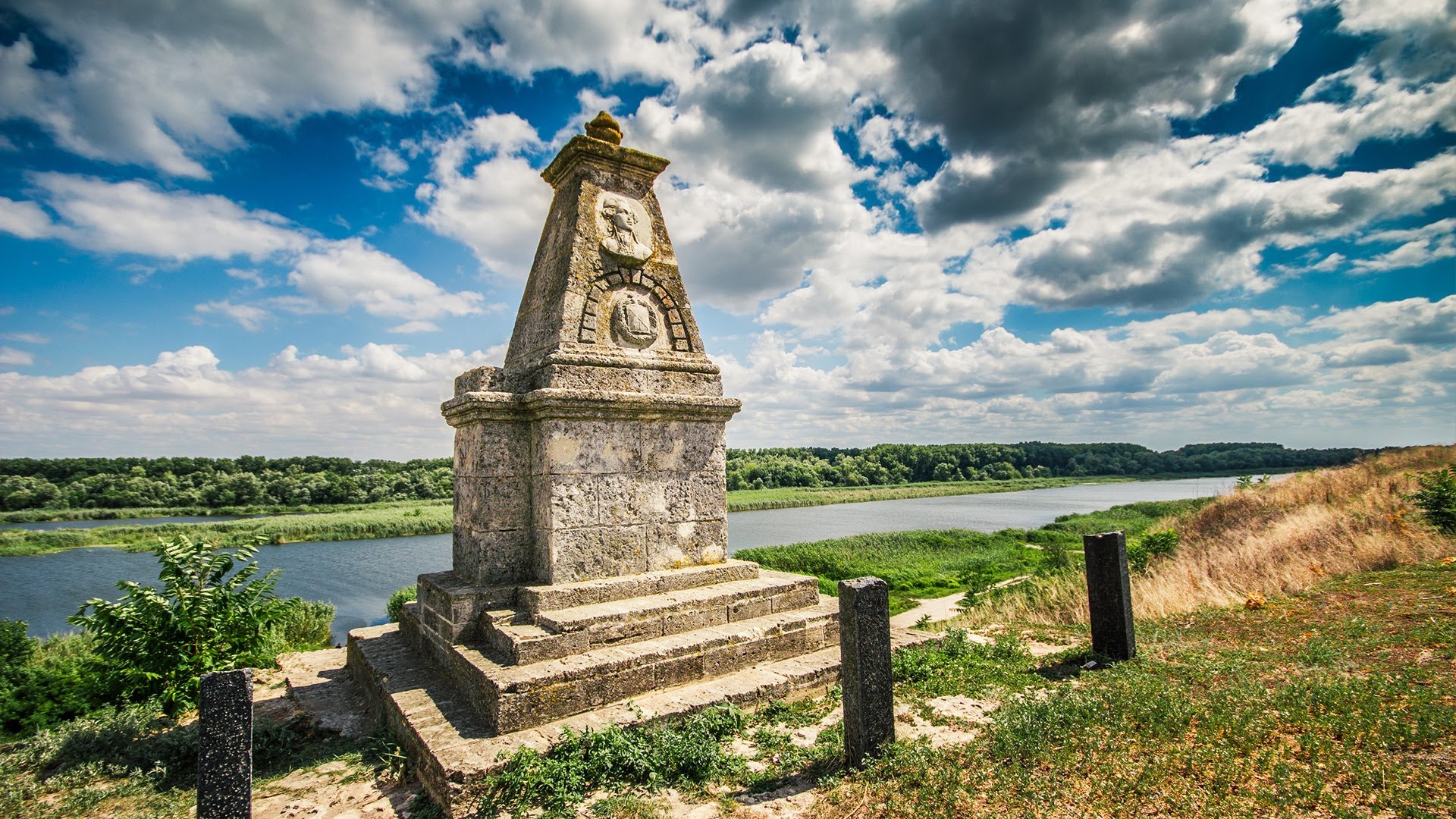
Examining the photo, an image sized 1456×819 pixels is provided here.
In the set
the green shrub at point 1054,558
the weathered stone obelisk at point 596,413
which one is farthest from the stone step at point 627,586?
the green shrub at point 1054,558

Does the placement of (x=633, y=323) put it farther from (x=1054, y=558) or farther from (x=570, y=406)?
(x=1054, y=558)

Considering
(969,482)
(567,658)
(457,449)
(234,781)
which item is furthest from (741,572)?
(969,482)

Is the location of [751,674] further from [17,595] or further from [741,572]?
[17,595]

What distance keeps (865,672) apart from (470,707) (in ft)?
8.18

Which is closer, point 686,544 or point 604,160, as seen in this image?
point 686,544

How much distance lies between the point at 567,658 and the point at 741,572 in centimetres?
178

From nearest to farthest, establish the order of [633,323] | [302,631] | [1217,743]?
[1217,743] < [633,323] < [302,631]

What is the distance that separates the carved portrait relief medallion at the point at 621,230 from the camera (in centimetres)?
545

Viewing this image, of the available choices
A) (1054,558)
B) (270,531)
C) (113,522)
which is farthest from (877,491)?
(113,522)

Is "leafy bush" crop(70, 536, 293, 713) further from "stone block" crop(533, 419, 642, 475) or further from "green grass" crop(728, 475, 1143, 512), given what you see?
→ "green grass" crop(728, 475, 1143, 512)

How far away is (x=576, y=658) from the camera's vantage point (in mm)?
4062

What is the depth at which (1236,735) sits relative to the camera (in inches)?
131

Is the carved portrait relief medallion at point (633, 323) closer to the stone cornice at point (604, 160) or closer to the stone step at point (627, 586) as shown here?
the stone cornice at point (604, 160)

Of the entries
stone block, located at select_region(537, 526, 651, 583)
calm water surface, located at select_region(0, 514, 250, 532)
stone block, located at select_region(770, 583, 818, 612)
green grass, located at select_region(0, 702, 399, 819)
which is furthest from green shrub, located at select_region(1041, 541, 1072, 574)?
calm water surface, located at select_region(0, 514, 250, 532)
